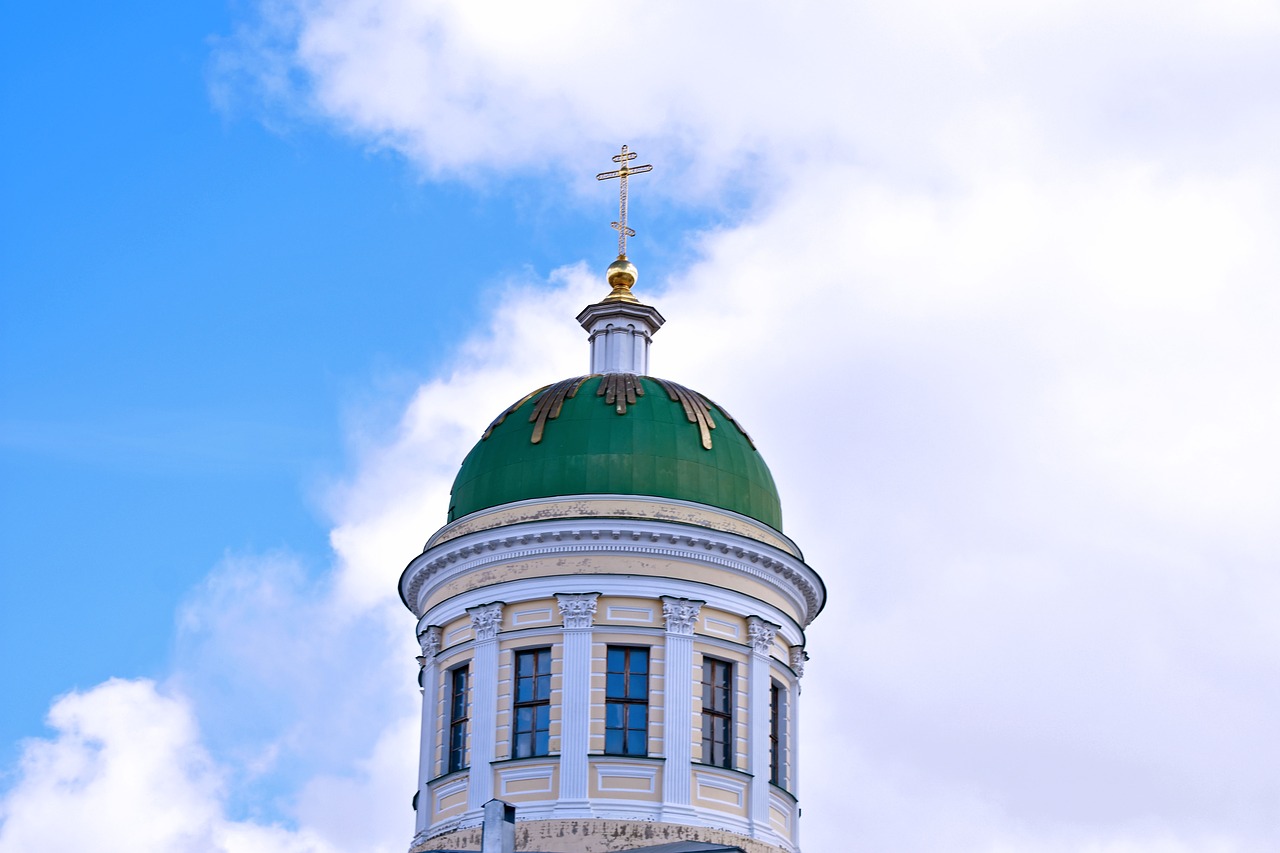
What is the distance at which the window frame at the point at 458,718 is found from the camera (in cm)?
4097

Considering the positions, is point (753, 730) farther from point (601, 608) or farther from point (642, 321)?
point (642, 321)

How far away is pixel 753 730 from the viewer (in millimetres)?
40594

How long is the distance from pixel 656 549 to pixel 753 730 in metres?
3.97

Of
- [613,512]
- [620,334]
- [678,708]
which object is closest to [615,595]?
[613,512]

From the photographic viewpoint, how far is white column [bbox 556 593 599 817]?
38.8 m

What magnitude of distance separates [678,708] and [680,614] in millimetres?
1806

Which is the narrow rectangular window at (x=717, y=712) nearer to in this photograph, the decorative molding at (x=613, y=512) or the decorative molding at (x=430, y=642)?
the decorative molding at (x=613, y=512)

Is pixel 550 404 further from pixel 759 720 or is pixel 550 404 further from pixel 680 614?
pixel 759 720

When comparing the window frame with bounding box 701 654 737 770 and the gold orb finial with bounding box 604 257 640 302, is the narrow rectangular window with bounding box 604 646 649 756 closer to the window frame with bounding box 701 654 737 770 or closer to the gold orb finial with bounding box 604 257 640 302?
the window frame with bounding box 701 654 737 770

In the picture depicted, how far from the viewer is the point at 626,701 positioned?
3978cm

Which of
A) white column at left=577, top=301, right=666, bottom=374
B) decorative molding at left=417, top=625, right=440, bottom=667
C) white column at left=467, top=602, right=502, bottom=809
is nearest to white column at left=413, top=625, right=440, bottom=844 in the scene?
decorative molding at left=417, top=625, right=440, bottom=667

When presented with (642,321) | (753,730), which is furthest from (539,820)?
(642,321)

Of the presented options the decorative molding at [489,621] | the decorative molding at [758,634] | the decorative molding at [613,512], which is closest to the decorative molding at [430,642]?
the decorative molding at [489,621]

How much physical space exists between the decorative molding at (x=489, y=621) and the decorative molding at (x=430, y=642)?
1.62 meters
